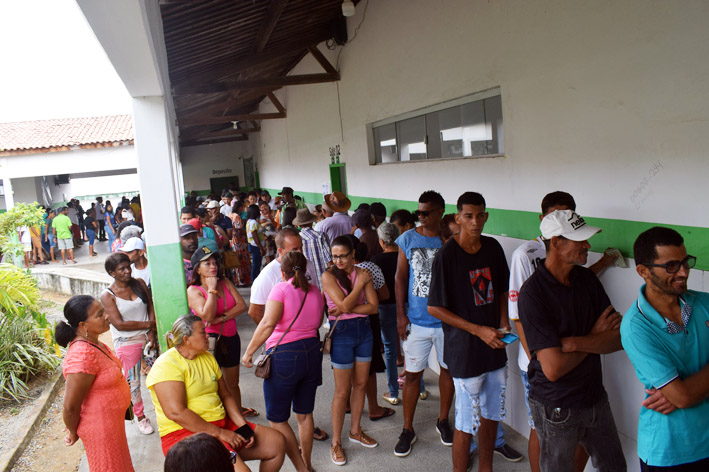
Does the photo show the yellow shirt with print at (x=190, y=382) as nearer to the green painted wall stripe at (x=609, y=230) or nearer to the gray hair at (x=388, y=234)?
the gray hair at (x=388, y=234)

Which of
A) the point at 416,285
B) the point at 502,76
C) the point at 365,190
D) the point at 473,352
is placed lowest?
the point at 473,352

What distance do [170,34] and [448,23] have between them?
2993 mm

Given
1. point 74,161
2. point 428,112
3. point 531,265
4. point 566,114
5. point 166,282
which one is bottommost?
point 166,282

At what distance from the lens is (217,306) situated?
14.5ft

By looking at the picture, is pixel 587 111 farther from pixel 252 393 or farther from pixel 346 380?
pixel 252 393

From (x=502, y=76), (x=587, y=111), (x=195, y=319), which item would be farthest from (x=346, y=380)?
(x=502, y=76)

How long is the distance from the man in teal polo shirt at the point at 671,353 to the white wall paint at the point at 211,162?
2521 centimetres

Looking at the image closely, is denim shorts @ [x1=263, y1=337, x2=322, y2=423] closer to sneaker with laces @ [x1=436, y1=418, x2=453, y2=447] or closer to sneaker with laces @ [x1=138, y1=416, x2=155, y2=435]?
sneaker with laces @ [x1=436, y1=418, x2=453, y2=447]

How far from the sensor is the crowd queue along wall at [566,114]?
3.04 m

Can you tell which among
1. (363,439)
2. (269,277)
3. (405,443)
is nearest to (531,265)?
(405,443)

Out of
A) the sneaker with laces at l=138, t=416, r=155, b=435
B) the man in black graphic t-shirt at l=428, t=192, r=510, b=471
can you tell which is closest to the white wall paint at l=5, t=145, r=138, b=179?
the sneaker with laces at l=138, t=416, r=155, b=435

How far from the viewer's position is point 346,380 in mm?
4152

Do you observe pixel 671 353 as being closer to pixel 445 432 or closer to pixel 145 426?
pixel 445 432

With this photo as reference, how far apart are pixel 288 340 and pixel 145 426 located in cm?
222
